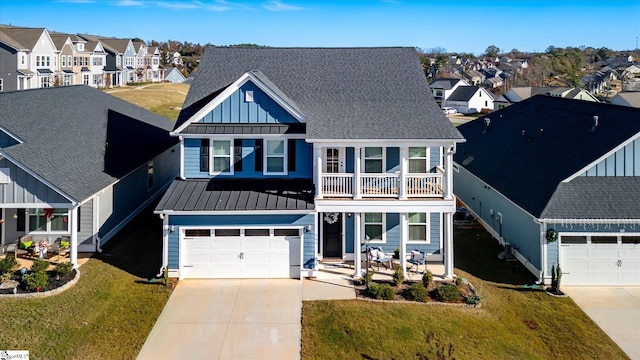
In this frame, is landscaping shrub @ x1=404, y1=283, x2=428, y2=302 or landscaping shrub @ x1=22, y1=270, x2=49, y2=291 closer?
landscaping shrub @ x1=22, y1=270, x2=49, y2=291

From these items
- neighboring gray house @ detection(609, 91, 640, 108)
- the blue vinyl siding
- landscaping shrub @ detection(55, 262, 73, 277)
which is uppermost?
neighboring gray house @ detection(609, 91, 640, 108)

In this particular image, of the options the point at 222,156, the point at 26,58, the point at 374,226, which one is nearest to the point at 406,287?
the point at 374,226

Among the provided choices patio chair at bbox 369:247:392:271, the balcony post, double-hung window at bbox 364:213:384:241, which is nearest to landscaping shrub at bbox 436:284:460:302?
patio chair at bbox 369:247:392:271

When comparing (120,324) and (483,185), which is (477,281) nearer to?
Result: (483,185)

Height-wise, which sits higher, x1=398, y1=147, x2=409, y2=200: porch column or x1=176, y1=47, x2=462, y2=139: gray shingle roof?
x1=176, y1=47, x2=462, y2=139: gray shingle roof

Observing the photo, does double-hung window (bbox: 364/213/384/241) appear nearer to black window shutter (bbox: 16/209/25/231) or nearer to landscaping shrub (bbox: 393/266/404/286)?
landscaping shrub (bbox: 393/266/404/286)

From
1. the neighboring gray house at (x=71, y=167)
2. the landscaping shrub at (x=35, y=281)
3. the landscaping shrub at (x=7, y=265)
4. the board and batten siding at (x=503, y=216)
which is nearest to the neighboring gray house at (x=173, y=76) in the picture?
the neighboring gray house at (x=71, y=167)
